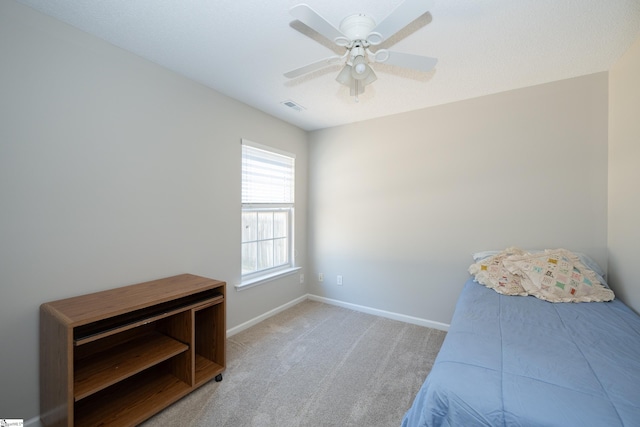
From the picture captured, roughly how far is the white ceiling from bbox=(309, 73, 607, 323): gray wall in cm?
34

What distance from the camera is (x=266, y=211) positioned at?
3285mm

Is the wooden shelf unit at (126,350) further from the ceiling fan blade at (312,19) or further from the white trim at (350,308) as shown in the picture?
the ceiling fan blade at (312,19)

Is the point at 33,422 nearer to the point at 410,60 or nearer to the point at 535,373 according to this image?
the point at 535,373

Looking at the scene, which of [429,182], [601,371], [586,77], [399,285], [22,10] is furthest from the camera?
[399,285]

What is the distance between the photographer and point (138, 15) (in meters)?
1.59

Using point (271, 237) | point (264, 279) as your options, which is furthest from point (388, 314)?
point (271, 237)

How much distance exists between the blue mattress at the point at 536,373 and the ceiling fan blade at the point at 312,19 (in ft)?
5.49

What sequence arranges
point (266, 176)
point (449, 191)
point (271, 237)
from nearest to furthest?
point (449, 191) < point (266, 176) < point (271, 237)

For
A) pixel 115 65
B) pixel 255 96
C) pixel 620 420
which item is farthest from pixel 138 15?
pixel 620 420

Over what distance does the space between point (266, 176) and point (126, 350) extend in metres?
2.08

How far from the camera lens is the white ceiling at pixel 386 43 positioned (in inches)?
59.7

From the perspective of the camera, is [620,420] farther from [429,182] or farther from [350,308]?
[350,308]

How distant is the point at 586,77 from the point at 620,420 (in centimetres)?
267

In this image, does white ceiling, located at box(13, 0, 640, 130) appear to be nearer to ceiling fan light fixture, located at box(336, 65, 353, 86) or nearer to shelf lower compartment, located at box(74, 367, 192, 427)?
ceiling fan light fixture, located at box(336, 65, 353, 86)
